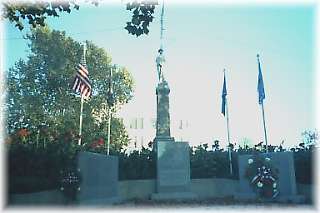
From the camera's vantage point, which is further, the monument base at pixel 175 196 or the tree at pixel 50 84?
the tree at pixel 50 84

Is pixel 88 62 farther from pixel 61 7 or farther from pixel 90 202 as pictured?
pixel 61 7

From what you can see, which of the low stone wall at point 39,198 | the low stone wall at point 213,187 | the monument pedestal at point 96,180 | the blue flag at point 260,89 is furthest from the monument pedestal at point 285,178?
the low stone wall at point 39,198

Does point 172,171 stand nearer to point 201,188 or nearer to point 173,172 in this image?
point 173,172

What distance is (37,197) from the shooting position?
8258 millimetres

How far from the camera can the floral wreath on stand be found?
1069 cm

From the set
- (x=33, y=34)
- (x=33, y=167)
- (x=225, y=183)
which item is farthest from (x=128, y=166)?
(x=33, y=34)

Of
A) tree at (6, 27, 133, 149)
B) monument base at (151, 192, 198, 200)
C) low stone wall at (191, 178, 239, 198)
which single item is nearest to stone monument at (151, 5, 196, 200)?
monument base at (151, 192, 198, 200)

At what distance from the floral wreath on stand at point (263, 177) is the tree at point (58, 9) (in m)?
7.03

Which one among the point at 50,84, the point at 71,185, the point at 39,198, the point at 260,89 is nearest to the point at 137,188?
the point at 71,185

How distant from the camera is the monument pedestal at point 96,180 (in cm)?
905

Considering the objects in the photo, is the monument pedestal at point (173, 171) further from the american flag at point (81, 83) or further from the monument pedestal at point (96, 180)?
the american flag at point (81, 83)

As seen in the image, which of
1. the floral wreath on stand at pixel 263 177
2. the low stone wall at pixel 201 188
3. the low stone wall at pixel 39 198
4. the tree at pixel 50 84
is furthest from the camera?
the tree at pixel 50 84

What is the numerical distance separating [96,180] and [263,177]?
5.18 metres

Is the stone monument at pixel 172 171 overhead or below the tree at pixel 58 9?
below
